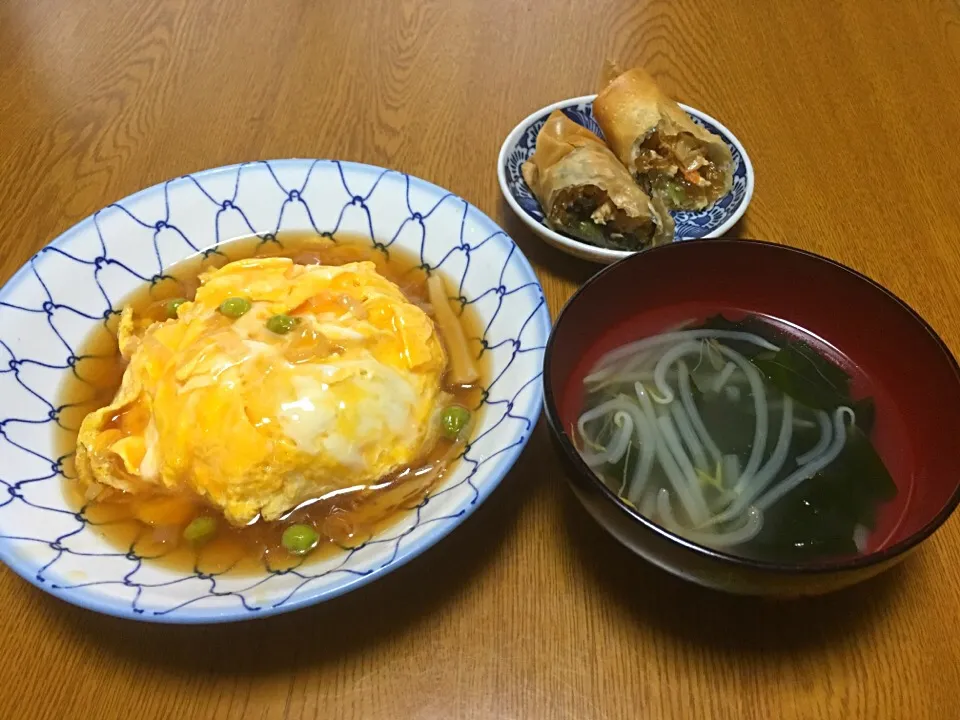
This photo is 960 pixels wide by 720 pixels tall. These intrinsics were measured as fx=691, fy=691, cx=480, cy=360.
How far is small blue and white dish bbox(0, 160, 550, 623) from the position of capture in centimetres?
117

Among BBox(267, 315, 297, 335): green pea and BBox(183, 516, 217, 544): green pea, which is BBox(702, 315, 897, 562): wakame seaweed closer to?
BBox(267, 315, 297, 335): green pea

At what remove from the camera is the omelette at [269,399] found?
1.41m

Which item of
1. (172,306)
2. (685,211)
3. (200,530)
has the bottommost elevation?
(685,211)

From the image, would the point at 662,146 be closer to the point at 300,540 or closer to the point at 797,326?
the point at 797,326

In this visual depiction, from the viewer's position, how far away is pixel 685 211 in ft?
7.06

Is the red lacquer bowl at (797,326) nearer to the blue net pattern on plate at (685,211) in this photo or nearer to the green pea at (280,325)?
the blue net pattern on plate at (685,211)

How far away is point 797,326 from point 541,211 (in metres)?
0.82

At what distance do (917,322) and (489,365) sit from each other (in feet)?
2.87

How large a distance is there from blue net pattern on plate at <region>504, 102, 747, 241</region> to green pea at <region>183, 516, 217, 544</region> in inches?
46.6

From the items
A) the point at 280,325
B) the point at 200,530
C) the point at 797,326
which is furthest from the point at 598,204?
the point at 200,530

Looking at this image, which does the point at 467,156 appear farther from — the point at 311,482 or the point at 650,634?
the point at 650,634

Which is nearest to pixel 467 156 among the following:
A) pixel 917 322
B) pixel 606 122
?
pixel 606 122

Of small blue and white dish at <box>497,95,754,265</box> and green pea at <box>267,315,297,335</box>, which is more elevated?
green pea at <box>267,315,297,335</box>

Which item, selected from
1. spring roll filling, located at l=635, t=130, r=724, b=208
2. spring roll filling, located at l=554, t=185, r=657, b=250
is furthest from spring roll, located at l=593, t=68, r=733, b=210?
spring roll filling, located at l=554, t=185, r=657, b=250
